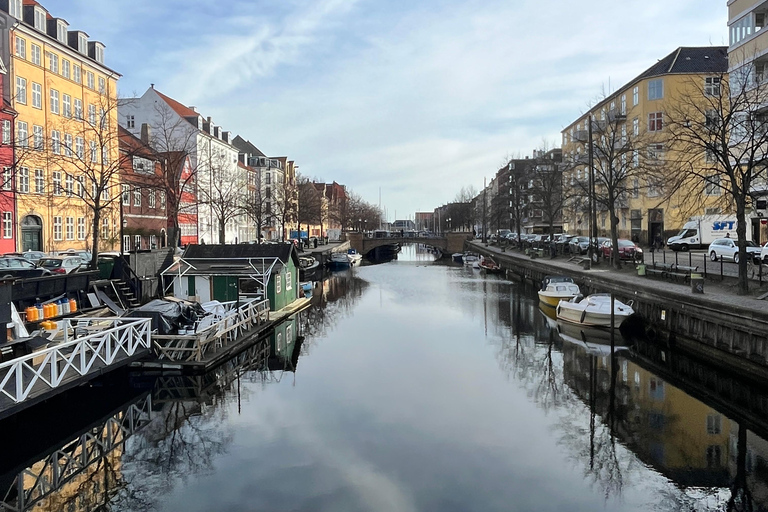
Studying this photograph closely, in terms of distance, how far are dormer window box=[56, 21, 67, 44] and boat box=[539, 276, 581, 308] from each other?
42150 mm

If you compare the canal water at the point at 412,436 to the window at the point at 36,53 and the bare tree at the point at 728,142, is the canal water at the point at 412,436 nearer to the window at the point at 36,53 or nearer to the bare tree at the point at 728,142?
the bare tree at the point at 728,142

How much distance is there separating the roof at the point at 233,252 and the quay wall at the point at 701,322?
1815 centimetres

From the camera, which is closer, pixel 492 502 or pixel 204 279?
pixel 492 502

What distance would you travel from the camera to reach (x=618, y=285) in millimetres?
31453

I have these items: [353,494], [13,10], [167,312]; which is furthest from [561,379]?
[13,10]

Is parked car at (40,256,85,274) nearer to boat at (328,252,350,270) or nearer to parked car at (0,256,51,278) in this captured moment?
parked car at (0,256,51,278)

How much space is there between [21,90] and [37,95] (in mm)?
1976

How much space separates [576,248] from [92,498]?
50641mm

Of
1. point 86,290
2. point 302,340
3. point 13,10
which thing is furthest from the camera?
point 13,10

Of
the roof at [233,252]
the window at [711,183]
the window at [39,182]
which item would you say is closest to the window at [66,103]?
the window at [39,182]

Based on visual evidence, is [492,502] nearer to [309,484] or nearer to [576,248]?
[309,484]

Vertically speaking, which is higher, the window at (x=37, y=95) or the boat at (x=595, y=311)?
the window at (x=37, y=95)

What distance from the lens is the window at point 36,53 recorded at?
4472 centimetres

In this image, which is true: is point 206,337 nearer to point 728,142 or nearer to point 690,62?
point 728,142
